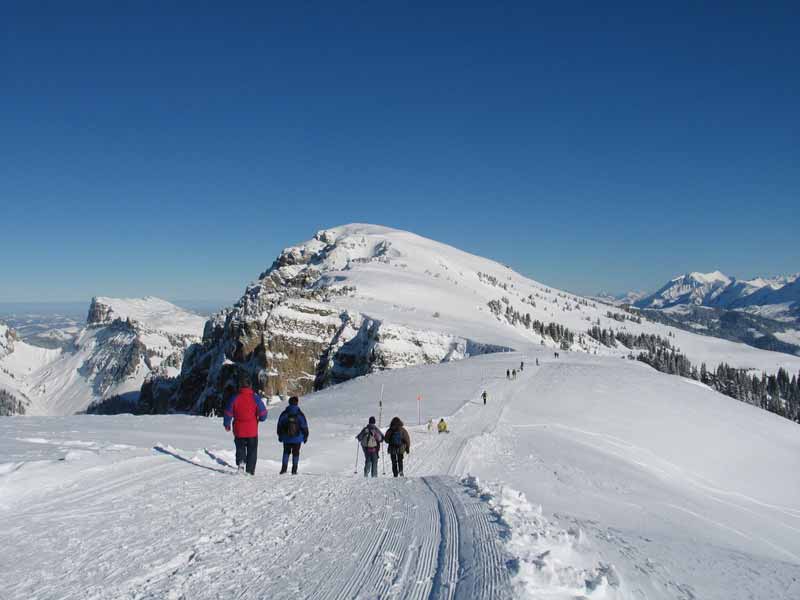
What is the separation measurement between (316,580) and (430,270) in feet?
609

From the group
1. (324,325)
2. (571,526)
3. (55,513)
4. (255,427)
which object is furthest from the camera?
(324,325)

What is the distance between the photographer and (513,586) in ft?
16.4

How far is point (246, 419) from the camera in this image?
1150cm

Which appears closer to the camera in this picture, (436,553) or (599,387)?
(436,553)

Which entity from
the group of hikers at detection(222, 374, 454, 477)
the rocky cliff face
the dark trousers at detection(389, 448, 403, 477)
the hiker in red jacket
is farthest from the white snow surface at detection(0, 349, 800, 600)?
the rocky cliff face

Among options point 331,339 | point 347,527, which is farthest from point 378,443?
point 331,339

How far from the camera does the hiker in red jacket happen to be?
11.5 meters

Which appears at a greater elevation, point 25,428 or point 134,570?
point 134,570

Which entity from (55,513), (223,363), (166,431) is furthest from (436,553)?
(223,363)

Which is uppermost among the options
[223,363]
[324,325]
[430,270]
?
[430,270]

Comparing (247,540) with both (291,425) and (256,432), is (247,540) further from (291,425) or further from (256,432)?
(291,425)

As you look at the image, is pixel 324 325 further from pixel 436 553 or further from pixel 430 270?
pixel 430 270

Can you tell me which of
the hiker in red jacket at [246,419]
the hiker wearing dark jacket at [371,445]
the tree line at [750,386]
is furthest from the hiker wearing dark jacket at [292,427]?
the tree line at [750,386]

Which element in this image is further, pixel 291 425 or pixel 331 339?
pixel 331 339
